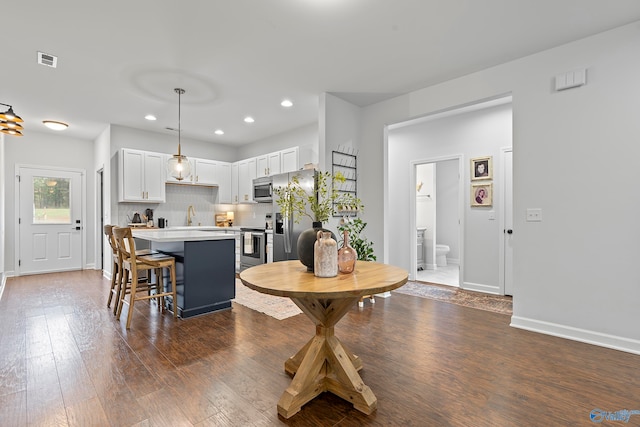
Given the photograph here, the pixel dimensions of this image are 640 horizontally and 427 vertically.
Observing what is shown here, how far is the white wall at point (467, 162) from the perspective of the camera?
4.45 meters

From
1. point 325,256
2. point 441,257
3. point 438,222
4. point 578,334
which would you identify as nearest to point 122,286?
point 325,256

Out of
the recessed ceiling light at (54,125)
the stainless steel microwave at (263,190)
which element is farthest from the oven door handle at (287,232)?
the recessed ceiling light at (54,125)

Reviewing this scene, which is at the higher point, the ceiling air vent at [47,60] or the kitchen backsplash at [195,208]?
the ceiling air vent at [47,60]

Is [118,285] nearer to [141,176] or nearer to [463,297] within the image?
[141,176]

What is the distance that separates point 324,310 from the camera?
1873mm

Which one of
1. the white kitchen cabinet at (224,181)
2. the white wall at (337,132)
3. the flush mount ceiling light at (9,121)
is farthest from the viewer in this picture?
the white kitchen cabinet at (224,181)

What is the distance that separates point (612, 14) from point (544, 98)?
73 cm

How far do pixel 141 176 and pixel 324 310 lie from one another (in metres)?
4.90

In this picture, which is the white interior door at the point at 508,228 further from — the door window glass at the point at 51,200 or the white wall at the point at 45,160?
the door window glass at the point at 51,200

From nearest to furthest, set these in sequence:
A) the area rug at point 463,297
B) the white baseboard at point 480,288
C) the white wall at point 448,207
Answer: the area rug at point 463,297 → the white baseboard at point 480,288 → the white wall at point 448,207

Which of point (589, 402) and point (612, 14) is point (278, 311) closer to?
point (589, 402)

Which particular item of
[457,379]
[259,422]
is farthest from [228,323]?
[457,379]

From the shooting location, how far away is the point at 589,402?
181 centimetres

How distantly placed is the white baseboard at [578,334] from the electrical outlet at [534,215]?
99cm
